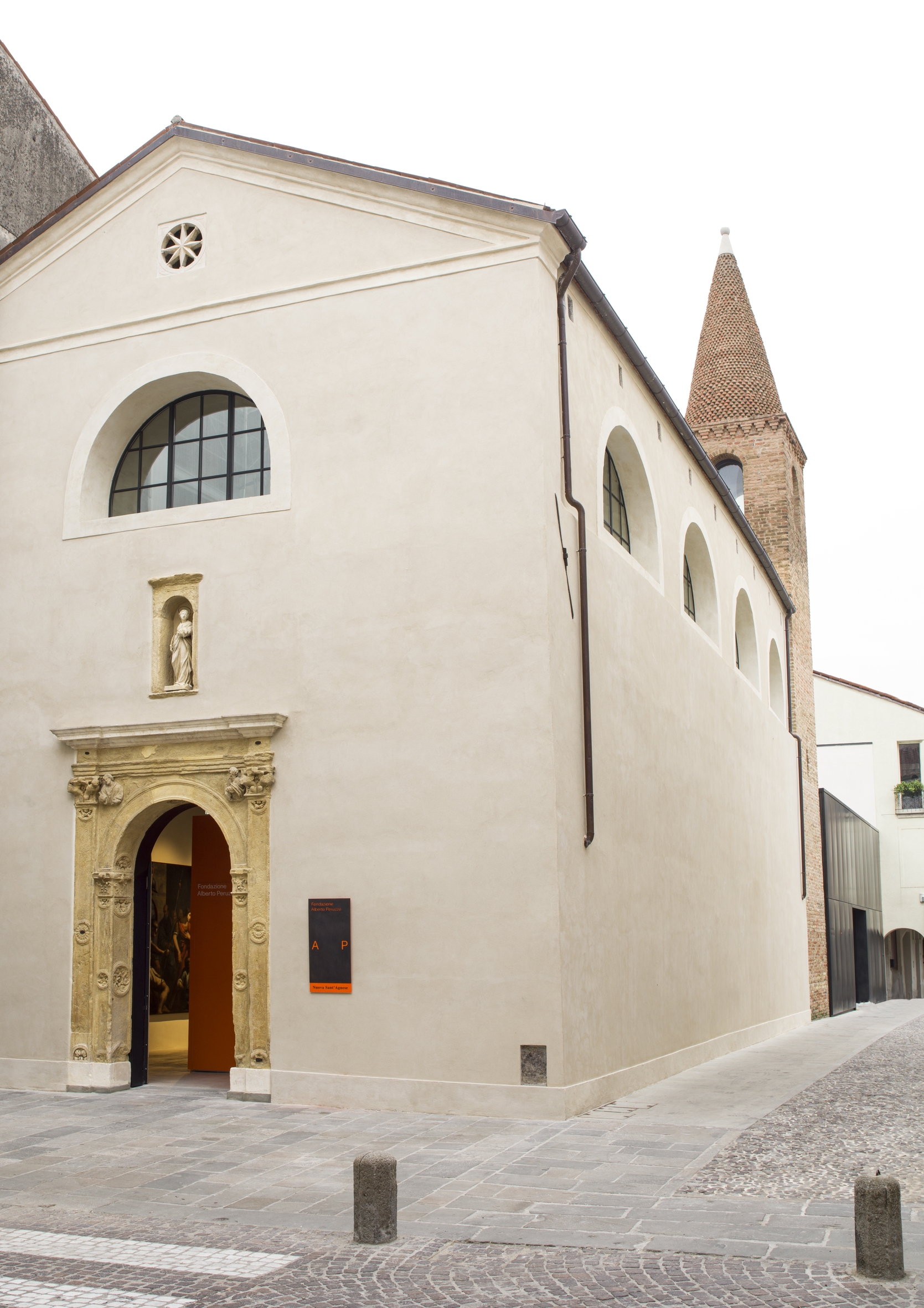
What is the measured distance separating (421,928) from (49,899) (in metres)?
3.84

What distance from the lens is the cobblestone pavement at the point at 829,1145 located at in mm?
7312

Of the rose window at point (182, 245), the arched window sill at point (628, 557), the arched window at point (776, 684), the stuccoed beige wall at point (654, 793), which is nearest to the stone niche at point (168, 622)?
the rose window at point (182, 245)

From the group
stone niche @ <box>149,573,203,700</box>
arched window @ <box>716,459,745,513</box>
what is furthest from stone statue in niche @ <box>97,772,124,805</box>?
arched window @ <box>716,459,745,513</box>

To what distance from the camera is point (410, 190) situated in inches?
448

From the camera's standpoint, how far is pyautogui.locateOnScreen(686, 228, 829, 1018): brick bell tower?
999 inches

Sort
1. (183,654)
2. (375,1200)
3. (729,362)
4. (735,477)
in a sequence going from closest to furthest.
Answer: (375,1200)
(183,654)
(735,477)
(729,362)

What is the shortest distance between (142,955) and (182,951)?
2670 mm

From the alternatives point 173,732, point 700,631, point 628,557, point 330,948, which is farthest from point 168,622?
point 700,631

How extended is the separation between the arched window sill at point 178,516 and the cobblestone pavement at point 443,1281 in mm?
7017

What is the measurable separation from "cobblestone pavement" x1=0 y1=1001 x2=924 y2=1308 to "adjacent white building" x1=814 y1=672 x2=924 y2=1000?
28.1m

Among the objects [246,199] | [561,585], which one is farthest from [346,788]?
[246,199]

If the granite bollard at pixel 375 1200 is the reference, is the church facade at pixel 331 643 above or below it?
above

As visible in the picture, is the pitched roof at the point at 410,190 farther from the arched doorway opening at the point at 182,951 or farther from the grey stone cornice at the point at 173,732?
the arched doorway opening at the point at 182,951

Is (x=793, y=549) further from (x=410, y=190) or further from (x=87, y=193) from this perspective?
(x=87, y=193)
